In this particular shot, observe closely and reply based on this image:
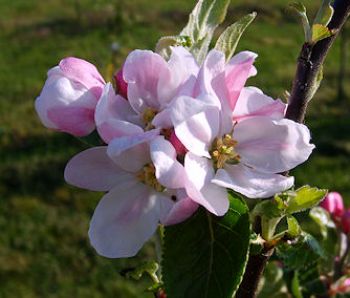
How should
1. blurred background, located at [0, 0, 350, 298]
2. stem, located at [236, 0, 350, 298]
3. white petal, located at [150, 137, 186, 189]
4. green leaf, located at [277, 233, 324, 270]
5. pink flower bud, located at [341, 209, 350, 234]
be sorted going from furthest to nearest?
blurred background, located at [0, 0, 350, 298] < pink flower bud, located at [341, 209, 350, 234] < green leaf, located at [277, 233, 324, 270] < stem, located at [236, 0, 350, 298] < white petal, located at [150, 137, 186, 189]

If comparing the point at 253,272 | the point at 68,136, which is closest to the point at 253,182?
the point at 253,272

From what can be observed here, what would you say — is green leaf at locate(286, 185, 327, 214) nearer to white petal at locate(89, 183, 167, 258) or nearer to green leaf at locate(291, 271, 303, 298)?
white petal at locate(89, 183, 167, 258)

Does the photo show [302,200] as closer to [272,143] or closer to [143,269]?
→ [272,143]

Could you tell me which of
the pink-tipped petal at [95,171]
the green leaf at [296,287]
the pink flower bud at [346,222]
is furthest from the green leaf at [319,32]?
the pink flower bud at [346,222]

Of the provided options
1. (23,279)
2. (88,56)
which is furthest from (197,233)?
(88,56)

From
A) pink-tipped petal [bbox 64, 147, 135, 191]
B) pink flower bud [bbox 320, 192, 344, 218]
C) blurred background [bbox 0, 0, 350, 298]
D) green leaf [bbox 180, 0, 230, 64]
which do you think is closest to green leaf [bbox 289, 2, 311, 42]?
green leaf [bbox 180, 0, 230, 64]

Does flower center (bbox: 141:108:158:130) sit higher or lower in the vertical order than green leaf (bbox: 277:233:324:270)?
higher

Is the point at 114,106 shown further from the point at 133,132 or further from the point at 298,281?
the point at 298,281

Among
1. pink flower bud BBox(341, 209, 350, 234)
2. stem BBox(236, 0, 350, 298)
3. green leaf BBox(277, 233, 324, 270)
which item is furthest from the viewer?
pink flower bud BBox(341, 209, 350, 234)
